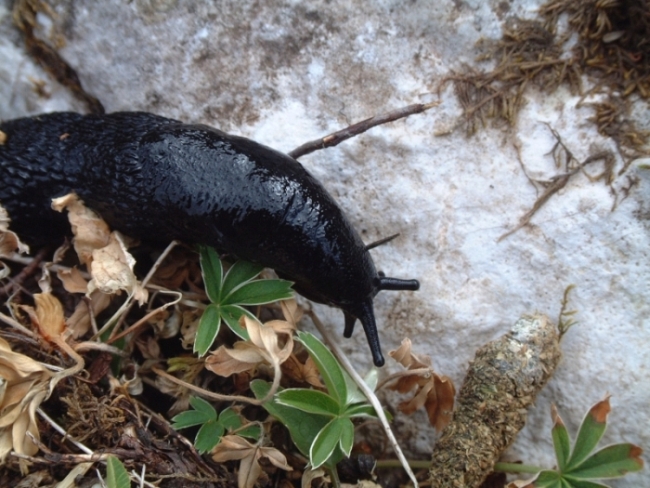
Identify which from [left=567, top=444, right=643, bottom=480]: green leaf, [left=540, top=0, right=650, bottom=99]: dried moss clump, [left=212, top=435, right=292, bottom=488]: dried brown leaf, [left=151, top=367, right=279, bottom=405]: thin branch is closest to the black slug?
[left=151, top=367, right=279, bottom=405]: thin branch

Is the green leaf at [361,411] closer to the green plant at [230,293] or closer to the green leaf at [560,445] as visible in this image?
the green plant at [230,293]

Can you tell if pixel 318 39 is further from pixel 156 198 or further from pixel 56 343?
pixel 56 343

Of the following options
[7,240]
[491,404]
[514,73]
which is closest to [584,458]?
[491,404]

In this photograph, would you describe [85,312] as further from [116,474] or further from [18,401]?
[116,474]

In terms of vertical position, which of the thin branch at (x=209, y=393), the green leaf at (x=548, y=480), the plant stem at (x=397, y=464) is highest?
the thin branch at (x=209, y=393)

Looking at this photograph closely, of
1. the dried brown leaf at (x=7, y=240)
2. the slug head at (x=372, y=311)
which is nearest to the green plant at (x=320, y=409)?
the slug head at (x=372, y=311)

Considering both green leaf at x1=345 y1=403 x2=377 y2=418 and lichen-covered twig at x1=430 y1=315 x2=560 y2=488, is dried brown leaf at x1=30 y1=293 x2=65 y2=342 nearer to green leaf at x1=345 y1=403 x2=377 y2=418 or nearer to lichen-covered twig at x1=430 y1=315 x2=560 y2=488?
green leaf at x1=345 y1=403 x2=377 y2=418
